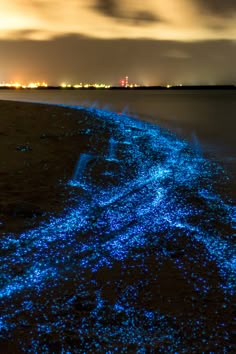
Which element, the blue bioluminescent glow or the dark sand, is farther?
the dark sand

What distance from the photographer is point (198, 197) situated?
8961mm

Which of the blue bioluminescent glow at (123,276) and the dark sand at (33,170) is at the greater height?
the dark sand at (33,170)

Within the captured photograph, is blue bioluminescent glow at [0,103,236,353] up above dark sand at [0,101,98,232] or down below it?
below

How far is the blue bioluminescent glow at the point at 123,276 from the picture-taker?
3826 millimetres

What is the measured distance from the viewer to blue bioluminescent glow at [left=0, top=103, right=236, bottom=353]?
3.83 meters

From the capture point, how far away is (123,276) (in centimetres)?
509

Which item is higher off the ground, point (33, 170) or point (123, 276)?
point (33, 170)

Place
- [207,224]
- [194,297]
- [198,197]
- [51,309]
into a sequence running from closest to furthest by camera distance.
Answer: [51,309] < [194,297] < [207,224] < [198,197]

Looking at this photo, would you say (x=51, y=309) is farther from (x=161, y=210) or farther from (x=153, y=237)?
(x=161, y=210)

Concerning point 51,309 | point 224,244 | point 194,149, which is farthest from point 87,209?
point 194,149

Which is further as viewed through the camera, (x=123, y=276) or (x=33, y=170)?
(x=33, y=170)

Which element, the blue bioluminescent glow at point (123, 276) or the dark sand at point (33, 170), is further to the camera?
the dark sand at point (33, 170)

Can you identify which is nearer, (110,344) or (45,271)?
(110,344)

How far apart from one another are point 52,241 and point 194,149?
13.3 m
